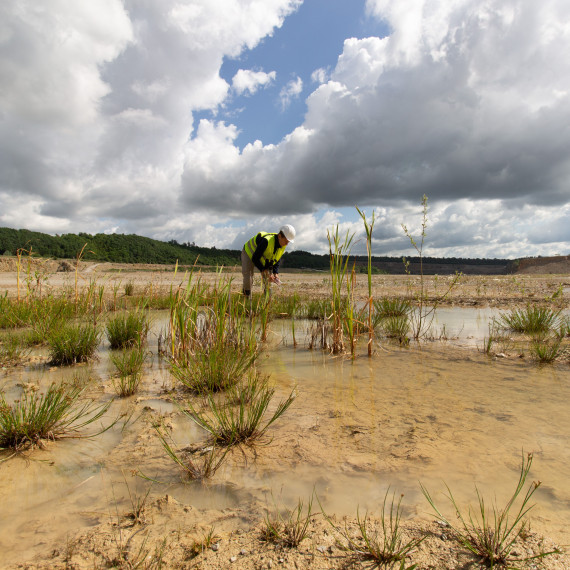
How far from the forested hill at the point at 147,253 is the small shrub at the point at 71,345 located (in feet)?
135

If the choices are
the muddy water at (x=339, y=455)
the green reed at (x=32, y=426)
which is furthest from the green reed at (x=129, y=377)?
the green reed at (x=32, y=426)

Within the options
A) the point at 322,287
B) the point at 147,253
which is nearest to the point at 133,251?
the point at 147,253

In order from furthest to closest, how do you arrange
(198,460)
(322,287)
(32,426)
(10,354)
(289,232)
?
(322,287)
(289,232)
(10,354)
(32,426)
(198,460)

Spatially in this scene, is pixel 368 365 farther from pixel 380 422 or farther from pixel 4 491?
pixel 4 491

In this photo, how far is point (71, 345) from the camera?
4.02 m

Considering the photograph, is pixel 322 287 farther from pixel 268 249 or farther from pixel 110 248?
pixel 110 248

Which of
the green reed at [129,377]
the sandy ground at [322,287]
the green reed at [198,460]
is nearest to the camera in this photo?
the green reed at [198,460]

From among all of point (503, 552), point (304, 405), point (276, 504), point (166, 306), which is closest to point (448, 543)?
point (503, 552)

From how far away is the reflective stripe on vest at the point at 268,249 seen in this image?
7.04 m

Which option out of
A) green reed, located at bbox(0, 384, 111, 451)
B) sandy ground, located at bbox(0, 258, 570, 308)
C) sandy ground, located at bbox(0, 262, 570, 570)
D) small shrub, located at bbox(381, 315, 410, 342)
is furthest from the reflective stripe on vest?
sandy ground, located at bbox(0, 262, 570, 570)

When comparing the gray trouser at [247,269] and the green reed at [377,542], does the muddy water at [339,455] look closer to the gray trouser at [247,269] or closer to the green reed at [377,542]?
the green reed at [377,542]

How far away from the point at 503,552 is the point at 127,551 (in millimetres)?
1314

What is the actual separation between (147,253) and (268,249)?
179ft

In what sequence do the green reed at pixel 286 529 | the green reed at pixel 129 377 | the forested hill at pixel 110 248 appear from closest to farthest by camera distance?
1. the green reed at pixel 286 529
2. the green reed at pixel 129 377
3. the forested hill at pixel 110 248
